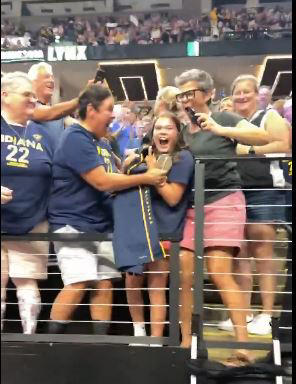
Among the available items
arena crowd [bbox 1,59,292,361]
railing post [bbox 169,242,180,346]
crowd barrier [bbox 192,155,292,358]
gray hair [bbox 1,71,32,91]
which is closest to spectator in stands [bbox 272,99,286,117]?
arena crowd [bbox 1,59,292,361]

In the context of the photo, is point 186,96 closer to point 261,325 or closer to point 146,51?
point 146,51

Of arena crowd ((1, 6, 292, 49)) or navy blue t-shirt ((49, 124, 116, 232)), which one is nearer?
arena crowd ((1, 6, 292, 49))

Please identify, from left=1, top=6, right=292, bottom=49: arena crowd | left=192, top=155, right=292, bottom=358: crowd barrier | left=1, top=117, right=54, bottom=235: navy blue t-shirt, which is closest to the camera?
left=192, top=155, right=292, bottom=358: crowd barrier

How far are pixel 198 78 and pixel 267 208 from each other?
0.64 m

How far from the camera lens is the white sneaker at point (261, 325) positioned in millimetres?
2189

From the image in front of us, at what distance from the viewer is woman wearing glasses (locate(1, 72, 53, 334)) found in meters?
2.25

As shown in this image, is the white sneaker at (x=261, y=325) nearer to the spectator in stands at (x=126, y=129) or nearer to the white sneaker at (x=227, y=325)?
the white sneaker at (x=227, y=325)

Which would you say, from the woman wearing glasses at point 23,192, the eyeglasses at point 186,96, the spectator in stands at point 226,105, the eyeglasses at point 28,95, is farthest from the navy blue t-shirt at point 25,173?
the spectator in stands at point 226,105

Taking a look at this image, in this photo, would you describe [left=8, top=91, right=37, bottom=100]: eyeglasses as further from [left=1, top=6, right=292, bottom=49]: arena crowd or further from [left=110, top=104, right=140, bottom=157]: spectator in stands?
[left=110, top=104, right=140, bottom=157]: spectator in stands

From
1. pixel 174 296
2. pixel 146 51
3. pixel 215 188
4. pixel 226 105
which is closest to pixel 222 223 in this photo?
pixel 215 188

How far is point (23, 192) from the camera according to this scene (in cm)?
227

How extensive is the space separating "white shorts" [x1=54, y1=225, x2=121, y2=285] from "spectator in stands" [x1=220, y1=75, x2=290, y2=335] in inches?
22.6

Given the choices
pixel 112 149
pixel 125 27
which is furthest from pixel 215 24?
pixel 112 149

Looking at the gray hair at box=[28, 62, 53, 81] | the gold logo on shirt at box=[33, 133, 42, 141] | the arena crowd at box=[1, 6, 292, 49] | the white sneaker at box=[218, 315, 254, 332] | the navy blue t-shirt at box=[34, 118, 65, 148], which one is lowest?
the white sneaker at box=[218, 315, 254, 332]
